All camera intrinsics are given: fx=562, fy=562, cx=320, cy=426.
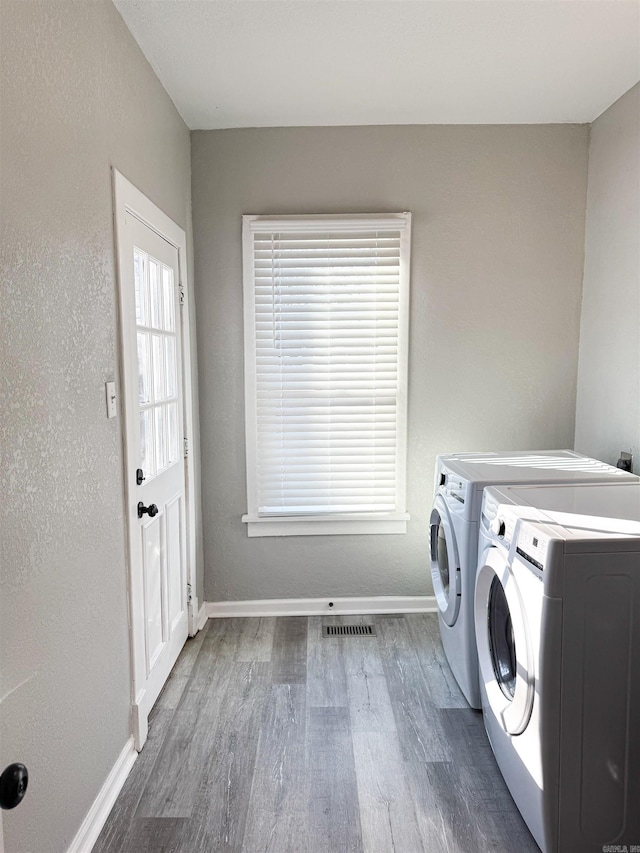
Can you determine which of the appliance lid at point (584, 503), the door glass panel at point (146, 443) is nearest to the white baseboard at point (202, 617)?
the door glass panel at point (146, 443)

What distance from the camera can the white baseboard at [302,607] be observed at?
3.20 m

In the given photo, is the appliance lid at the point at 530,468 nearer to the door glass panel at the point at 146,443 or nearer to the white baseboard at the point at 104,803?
the door glass panel at the point at 146,443

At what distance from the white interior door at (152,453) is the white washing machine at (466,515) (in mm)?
1239

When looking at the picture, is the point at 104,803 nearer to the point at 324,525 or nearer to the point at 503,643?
the point at 503,643

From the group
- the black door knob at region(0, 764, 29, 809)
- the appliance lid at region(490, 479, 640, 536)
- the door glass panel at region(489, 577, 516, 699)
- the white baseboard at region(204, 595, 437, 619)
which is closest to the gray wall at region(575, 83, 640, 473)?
the appliance lid at region(490, 479, 640, 536)

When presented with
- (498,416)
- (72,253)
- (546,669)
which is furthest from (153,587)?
(498,416)

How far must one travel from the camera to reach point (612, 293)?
2744 millimetres

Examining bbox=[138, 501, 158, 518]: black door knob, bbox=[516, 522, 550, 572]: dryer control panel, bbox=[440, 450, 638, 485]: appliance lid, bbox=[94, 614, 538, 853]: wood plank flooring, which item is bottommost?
bbox=[94, 614, 538, 853]: wood plank flooring

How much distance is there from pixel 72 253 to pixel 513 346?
7.57ft

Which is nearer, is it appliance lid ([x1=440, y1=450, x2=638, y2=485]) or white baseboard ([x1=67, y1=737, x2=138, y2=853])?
white baseboard ([x1=67, y1=737, x2=138, y2=853])

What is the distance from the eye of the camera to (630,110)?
8.46 feet

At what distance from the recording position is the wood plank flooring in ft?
5.68

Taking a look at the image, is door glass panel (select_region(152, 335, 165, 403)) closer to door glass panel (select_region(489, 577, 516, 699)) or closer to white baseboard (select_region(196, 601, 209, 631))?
white baseboard (select_region(196, 601, 209, 631))

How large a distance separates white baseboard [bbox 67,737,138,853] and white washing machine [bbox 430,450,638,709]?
134 cm
